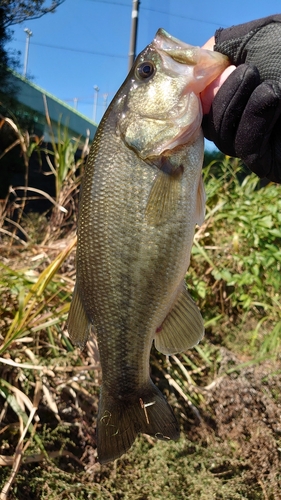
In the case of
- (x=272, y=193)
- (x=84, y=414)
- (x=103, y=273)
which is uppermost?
(x=103, y=273)

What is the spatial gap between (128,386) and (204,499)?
107 centimetres

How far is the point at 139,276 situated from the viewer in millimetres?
1562

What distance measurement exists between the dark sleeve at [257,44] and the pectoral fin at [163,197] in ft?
1.48

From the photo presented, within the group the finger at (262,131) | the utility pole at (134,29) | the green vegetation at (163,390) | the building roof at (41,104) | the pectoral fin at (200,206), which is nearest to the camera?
the finger at (262,131)

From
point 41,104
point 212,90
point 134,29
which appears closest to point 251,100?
point 212,90

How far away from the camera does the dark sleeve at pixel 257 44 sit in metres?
1.53

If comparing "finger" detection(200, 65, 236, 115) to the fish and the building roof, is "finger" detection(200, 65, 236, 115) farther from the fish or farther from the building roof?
the building roof

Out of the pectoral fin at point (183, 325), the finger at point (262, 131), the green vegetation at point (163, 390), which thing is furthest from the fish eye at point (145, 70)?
the green vegetation at point (163, 390)

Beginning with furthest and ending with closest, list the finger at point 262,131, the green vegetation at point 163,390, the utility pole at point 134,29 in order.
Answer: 1. the utility pole at point 134,29
2. the green vegetation at point 163,390
3. the finger at point 262,131

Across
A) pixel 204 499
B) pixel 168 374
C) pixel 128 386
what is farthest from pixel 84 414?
pixel 128 386

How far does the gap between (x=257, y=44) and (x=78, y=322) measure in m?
1.11

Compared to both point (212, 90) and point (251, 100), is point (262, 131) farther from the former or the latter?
point (212, 90)

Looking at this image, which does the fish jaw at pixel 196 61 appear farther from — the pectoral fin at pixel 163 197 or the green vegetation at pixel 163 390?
the green vegetation at pixel 163 390

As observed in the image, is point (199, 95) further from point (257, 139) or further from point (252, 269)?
point (252, 269)
